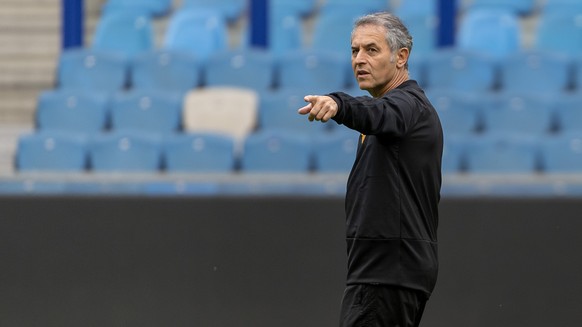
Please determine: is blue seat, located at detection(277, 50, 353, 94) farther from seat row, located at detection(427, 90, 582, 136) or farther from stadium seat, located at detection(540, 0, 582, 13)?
stadium seat, located at detection(540, 0, 582, 13)

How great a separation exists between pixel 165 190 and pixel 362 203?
2047 millimetres

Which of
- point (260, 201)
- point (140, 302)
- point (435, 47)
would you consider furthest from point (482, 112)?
point (140, 302)

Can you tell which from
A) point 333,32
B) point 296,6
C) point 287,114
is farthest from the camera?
point 296,6

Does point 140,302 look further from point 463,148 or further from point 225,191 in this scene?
point 463,148

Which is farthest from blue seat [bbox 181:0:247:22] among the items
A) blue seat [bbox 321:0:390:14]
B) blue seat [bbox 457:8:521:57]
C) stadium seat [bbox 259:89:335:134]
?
stadium seat [bbox 259:89:335:134]

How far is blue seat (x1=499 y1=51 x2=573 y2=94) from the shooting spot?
7988 mm

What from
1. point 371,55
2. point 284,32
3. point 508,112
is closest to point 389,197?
point 371,55

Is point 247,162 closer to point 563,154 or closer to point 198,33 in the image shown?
point 563,154

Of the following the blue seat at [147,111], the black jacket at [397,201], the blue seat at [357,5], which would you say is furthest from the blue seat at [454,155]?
the black jacket at [397,201]

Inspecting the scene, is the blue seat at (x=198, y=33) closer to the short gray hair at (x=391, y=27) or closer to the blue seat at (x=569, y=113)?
the blue seat at (x=569, y=113)

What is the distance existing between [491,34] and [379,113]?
20.1 feet

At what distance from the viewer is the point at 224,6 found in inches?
389

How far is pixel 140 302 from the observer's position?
212 inches

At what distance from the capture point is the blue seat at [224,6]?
9.82 m
